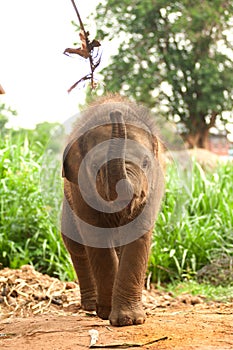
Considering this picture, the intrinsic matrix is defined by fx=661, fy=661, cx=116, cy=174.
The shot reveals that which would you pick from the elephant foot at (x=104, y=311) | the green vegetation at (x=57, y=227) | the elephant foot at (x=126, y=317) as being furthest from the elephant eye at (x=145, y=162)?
the green vegetation at (x=57, y=227)

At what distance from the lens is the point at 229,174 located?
10.5 m

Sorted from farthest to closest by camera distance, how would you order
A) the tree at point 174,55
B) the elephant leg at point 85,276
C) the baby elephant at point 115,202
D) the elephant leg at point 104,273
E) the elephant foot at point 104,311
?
the tree at point 174,55 → the elephant leg at point 85,276 → the elephant foot at point 104,311 → the elephant leg at point 104,273 → the baby elephant at point 115,202

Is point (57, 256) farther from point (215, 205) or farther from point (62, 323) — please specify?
point (62, 323)

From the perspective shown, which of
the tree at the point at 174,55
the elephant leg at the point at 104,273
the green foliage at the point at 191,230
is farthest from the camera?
the tree at the point at 174,55

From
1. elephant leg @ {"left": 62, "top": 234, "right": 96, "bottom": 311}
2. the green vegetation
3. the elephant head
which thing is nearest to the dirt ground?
elephant leg @ {"left": 62, "top": 234, "right": 96, "bottom": 311}

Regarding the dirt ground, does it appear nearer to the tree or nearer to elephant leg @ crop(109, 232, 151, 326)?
elephant leg @ crop(109, 232, 151, 326)

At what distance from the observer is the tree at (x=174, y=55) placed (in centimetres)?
2344

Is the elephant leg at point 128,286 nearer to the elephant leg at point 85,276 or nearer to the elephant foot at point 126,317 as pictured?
the elephant foot at point 126,317

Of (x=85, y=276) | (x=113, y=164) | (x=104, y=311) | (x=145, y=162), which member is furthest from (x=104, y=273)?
(x=85, y=276)

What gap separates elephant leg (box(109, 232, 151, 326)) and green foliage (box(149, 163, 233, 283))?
141 inches

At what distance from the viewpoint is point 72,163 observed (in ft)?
14.5

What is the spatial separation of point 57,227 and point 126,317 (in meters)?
3.66

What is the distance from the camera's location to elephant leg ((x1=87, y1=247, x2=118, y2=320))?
4.46 metres

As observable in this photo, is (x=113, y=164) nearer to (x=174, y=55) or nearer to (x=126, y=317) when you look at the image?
(x=126, y=317)
